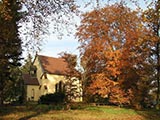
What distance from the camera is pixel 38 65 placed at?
64750mm

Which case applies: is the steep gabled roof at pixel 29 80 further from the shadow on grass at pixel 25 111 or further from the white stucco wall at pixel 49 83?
the shadow on grass at pixel 25 111

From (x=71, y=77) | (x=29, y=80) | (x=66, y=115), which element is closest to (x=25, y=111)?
(x=66, y=115)

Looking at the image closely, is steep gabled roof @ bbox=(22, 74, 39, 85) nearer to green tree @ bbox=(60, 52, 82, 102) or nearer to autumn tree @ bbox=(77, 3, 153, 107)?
green tree @ bbox=(60, 52, 82, 102)

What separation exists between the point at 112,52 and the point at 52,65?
95.7ft

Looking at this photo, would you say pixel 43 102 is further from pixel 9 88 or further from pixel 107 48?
pixel 107 48

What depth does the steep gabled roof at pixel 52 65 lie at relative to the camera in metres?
63.7

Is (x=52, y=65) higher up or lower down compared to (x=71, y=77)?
higher up

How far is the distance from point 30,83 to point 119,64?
92.2 ft

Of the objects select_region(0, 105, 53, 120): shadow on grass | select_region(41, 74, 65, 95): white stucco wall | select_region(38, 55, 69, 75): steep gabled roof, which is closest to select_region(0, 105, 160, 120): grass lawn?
select_region(0, 105, 53, 120): shadow on grass

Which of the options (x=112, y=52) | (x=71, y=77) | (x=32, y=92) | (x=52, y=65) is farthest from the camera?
(x=52, y=65)

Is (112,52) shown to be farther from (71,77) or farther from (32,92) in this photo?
(32,92)

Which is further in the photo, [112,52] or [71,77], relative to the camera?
[71,77]

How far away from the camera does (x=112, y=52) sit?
126ft

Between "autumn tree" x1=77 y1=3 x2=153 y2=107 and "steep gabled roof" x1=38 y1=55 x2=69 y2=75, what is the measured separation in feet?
72.6
